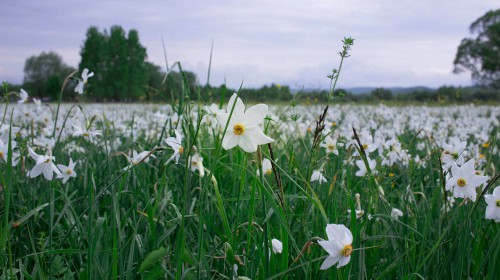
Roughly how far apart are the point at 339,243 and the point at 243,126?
1.38ft

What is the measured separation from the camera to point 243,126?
139 centimetres

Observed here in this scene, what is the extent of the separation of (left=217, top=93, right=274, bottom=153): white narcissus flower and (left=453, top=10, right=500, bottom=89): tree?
156ft

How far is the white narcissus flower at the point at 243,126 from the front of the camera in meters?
1.37

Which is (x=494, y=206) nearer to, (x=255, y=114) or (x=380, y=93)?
(x=255, y=114)

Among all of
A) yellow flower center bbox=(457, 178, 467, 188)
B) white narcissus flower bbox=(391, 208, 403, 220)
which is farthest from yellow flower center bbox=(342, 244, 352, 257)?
white narcissus flower bbox=(391, 208, 403, 220)

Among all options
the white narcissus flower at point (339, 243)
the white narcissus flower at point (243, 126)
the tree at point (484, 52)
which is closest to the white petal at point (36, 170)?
the white narcissus flower at point (243, 126)

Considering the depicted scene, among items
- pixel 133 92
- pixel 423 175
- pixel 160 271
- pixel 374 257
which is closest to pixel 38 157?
pixel 160 271

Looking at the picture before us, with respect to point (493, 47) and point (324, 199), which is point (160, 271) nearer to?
point (324, 199)

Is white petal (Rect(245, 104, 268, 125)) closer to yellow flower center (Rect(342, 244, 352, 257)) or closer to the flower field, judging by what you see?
the flower field

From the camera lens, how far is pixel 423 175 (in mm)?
3734

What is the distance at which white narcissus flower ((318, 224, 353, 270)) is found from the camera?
120 cm

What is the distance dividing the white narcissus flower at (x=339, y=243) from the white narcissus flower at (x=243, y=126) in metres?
0.32

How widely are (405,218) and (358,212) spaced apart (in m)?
0.46

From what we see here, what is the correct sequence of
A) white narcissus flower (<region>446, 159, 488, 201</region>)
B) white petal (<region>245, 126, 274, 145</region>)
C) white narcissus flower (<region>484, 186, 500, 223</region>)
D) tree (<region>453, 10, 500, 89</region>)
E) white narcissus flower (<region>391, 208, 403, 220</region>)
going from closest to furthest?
white petal (<region>245, 126, 274, 145</region>) < white narcissus flower (<region>484, 186, 500, 223</region>) < white narcissus flower (<region>446, 159, 488, 201</region>) < white narcissus flower (<region>391, 208, 403, 220</region>) < tree (<region>453, 10, 500, 89</region>)
